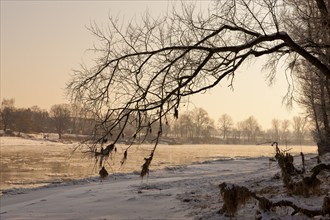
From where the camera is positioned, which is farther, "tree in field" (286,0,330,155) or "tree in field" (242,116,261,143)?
"tree in field" (242,116,261,143)

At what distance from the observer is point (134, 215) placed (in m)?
10.1

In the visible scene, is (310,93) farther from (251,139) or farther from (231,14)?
(251,139)

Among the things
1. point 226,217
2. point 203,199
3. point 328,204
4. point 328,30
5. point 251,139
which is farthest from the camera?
point 251,139

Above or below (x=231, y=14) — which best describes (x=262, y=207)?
below

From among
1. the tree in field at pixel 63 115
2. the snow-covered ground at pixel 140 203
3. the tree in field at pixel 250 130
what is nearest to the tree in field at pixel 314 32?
the snow-covered ground at pixel 140 203

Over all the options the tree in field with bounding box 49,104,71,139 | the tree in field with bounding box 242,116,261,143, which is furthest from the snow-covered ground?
the tree in field with bounding box 242,116,261,143

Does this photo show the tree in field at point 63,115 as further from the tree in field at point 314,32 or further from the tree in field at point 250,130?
the tree in field at point 250,130

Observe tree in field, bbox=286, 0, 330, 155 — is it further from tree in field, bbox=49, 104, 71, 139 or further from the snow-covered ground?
tree in field, bbox=49, 104, 71, 139

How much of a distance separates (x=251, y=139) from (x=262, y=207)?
5707 inches

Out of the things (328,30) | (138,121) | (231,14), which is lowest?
(138,121)

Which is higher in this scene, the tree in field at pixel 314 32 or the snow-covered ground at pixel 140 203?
the tree in field at pixel 314 32

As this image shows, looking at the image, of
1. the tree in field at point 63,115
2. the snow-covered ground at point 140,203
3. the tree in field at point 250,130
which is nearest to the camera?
the snow-covered ground at point 140,203

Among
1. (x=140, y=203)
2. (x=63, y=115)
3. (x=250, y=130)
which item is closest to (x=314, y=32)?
(x=140, y=203)

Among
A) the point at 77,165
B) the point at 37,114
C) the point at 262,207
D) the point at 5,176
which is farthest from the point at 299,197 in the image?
the point at 37,114
